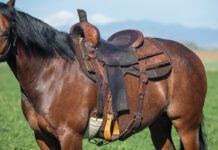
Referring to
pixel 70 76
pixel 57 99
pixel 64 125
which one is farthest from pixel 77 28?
pixel 64 125

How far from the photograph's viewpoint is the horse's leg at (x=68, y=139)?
284cm

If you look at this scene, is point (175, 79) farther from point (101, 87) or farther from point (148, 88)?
point (101, 87)

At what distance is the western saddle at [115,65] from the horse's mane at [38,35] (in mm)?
163

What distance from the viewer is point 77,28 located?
135 inches

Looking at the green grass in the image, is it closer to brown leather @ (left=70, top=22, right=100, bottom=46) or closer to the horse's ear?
brown leather @ (left=70, top=22, right=100, bottom=46)

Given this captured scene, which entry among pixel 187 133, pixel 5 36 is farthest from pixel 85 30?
pixel 187 133

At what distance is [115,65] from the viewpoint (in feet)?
10.6

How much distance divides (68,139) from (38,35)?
3.59 ft

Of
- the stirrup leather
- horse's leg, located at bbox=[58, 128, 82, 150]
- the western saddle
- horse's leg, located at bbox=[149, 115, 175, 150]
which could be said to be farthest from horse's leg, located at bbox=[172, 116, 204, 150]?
horse's leg, located at bbox=[58, 128, 82, 150]

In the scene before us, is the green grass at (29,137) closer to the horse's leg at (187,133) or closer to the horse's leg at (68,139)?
the horse's leg at (187,133)

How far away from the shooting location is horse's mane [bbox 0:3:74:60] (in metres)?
2.66

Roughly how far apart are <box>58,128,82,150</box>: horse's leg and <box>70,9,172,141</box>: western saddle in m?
0.35

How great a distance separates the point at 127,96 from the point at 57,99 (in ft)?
2.70

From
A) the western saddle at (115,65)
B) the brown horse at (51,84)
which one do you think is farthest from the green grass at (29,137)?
the brown horse at (51,84)
